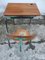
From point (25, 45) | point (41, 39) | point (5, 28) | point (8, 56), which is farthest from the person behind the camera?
point (5, 28)

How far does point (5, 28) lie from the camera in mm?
2723

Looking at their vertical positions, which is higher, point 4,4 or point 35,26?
point 4,4

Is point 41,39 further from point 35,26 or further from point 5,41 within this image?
point 5,41

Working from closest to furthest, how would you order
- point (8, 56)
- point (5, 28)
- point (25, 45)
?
1. point (8, 56)
2. point (25, 45)
3. point (5, 28)

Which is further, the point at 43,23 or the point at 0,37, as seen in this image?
the point at 43,23

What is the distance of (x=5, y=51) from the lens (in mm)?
2186

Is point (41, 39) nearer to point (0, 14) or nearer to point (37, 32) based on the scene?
point (37, 32)

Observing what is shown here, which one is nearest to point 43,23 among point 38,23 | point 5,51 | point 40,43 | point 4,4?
point 38,23

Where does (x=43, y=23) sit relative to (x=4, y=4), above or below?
below

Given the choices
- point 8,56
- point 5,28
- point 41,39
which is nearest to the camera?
point 8,56

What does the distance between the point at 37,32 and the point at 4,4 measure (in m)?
0.79

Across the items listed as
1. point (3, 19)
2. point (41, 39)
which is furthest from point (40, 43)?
point (3, 19)

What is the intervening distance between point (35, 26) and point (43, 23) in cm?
18

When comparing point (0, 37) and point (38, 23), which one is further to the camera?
point (38, 23)
